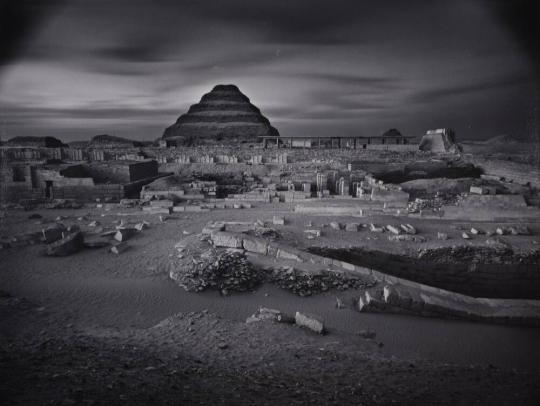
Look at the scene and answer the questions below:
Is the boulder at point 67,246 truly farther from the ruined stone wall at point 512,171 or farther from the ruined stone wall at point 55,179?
the ruined stone wall at point 512,171

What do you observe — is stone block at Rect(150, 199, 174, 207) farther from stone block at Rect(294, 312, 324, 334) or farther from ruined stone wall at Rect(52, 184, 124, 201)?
stone block at Rect(294, 312, 324, 334)

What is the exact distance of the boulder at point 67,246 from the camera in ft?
24.6

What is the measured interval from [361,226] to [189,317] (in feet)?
19.4

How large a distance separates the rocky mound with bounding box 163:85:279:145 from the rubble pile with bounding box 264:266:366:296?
2556 inches

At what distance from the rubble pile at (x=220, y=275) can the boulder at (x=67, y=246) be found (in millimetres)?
3048

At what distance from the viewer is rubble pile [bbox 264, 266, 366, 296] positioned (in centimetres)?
625

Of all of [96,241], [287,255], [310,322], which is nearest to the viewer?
[310,322]

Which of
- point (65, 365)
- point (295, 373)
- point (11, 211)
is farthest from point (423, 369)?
point (11, 211)

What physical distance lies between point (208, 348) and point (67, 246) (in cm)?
528

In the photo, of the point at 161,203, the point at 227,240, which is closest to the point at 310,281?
the point at 227,240

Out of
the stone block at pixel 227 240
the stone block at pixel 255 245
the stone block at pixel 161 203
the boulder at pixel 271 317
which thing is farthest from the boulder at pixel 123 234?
the boulder at pixel 271 317

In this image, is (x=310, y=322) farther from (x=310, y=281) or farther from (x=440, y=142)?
(x=440, y=142)

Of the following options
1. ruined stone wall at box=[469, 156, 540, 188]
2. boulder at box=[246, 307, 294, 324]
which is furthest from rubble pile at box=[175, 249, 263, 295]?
ruined stone wall at box=[469, 156, 540, 188]

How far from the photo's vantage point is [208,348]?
4133mm
